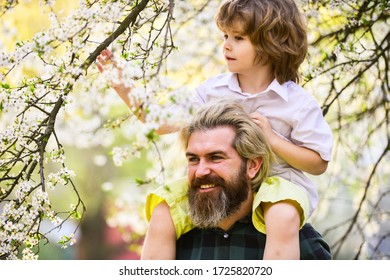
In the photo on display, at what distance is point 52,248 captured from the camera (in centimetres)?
1309

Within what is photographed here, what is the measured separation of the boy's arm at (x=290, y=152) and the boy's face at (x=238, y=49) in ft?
0.81

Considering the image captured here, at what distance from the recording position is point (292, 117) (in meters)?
3.06

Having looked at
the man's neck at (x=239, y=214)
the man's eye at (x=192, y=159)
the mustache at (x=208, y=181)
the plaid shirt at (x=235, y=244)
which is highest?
the man's eye at (x=192, y=159)

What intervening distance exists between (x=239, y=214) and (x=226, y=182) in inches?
7.2

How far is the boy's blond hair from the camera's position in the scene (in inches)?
123

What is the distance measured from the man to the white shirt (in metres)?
0.10

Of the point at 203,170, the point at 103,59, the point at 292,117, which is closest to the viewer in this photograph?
the point at 103,59

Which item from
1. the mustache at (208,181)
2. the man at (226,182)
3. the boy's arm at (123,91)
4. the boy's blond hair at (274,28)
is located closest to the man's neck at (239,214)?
the man at (226,182)

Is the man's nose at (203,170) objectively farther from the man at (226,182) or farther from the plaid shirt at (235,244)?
the plaid shirt at (235,244)

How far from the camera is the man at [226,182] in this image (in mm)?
2973

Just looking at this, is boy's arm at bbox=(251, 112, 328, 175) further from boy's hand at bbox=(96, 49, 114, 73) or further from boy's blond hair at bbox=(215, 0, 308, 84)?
boy's hand at bbox=(96, 49, 114, 73)

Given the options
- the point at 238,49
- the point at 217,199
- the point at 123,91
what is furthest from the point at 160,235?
the point at 238,49

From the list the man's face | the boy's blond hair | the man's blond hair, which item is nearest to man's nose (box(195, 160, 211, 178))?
the man's face

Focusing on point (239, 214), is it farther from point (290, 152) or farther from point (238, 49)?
point (238, 49)
